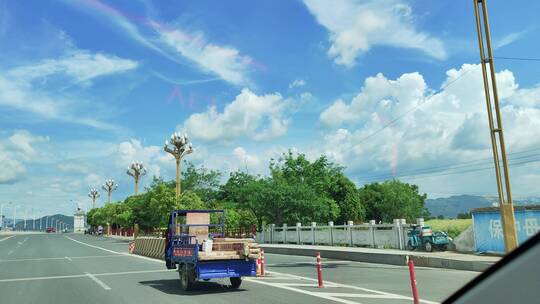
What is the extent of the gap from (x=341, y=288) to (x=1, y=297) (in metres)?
8.83

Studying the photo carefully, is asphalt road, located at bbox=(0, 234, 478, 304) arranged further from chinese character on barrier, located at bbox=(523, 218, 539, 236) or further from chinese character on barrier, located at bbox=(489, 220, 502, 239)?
chinese character on barrier, located at bbox=(523, 218, 539, 236)

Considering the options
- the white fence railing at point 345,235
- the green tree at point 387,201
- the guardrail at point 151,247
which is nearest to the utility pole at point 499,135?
the white fence railing at point 345,235

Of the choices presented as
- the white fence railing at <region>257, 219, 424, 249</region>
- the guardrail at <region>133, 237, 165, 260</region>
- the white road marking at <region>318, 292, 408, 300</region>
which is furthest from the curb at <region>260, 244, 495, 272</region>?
the guardrail at <region>133, 237, 165, 260</region>

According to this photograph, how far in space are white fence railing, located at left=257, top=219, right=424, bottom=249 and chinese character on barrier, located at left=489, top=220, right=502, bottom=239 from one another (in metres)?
4.27

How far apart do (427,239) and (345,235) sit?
8.07 m

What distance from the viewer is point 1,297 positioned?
41.1ft

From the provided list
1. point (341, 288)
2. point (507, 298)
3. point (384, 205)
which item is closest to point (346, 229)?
point (341, 288)

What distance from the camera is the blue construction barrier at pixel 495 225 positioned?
18.6 metres

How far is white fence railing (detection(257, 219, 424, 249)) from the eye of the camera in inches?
1011

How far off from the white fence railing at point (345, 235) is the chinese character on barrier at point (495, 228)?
4.27 meters

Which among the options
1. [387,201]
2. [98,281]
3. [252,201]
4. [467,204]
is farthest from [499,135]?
[387,201]

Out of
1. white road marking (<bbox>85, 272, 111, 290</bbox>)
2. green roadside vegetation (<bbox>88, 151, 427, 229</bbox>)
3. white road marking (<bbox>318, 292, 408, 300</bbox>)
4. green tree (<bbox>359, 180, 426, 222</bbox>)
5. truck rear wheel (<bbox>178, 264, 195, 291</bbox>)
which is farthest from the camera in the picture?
green tree (<bbox>359, 180, 426, 222</bbox>)

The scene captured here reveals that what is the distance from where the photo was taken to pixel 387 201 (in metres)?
90.8

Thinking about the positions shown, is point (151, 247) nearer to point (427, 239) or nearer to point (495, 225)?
point (427, 239)
